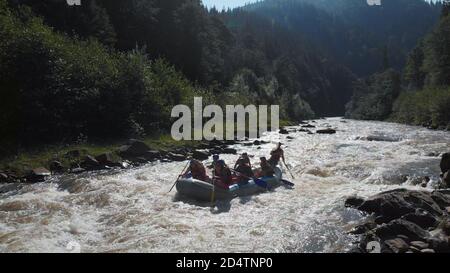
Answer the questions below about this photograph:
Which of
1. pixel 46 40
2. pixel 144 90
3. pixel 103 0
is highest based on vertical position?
pixel 103 0

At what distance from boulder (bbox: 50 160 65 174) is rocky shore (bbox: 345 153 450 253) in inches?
587

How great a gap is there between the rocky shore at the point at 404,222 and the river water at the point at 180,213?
2.00ft

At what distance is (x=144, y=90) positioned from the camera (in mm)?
34312

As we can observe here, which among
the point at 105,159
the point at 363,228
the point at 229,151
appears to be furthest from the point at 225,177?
the point at 229,151

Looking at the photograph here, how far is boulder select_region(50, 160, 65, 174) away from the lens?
73.6ft

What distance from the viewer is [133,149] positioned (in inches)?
1043

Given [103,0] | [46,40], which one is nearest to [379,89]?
[103,0]

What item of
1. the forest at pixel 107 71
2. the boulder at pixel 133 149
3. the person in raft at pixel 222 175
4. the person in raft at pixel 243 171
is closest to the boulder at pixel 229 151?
the boulder at pixel 133 149

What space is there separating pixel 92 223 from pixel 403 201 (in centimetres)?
1041

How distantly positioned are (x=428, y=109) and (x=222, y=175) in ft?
147

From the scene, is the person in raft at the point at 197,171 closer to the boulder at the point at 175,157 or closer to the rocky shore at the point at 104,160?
the rocky shore at the point at 104,160

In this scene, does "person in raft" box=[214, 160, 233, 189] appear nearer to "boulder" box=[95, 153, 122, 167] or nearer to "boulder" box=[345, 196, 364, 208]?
"boulder" box=[345, 196, 364, 208]
